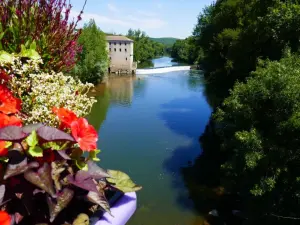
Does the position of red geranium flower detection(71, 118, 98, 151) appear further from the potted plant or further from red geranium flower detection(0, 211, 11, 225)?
red geranium flower detection(0, 211, 11, 225)

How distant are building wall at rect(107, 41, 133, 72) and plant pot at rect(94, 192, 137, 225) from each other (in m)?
57.6

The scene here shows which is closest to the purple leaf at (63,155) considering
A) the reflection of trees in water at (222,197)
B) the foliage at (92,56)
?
the reflection of trees in water at (222,197)

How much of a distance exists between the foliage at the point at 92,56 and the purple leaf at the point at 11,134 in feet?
110

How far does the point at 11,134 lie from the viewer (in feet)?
4.80

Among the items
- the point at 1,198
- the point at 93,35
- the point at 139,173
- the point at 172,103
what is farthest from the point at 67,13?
the point at 93,35

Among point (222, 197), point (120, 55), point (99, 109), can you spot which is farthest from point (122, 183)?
point (120, 55)

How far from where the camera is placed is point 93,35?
40938 millimetres

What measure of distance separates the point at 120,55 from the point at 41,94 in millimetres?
61225

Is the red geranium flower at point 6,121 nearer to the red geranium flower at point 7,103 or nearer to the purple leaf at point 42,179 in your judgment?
the red geranium flower at point 7,103

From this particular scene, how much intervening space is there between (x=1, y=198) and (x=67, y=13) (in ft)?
6.64

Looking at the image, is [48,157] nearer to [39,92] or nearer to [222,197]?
[39,92]

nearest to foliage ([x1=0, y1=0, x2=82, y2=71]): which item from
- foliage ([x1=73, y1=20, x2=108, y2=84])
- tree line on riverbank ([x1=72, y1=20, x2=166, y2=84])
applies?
tree line on riverbank ([x1=72, y1=20, x2=166, y2=84])

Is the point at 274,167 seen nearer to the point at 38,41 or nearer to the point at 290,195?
the point at 290,195

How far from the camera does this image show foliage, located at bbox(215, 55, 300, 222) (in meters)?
7.57
